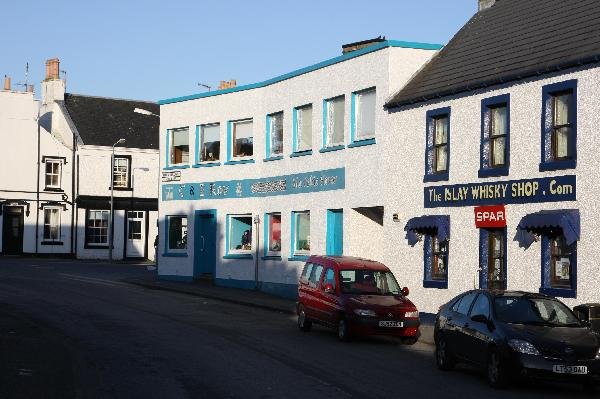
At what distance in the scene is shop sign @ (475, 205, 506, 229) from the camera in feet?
79.7

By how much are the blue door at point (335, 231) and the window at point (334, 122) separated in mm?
2180

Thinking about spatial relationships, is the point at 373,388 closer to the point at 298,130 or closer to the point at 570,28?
the point at 570,28

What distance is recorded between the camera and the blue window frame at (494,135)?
80.3ft

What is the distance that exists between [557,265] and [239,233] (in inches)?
684

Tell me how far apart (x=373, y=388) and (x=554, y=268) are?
380 inches

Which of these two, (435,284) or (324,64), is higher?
(324,64)

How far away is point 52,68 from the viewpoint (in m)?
66.4

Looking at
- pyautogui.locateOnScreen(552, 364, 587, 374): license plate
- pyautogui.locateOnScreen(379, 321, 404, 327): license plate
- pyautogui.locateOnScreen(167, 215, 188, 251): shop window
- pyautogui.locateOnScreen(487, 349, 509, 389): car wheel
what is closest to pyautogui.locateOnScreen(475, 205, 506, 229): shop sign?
pyautogui.locateOnScreen(379, 321, 404, 327): license plate

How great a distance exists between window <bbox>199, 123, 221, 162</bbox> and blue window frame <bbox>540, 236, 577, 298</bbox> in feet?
61.0

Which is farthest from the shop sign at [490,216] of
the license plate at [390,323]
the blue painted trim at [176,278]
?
the blue painted trim at [176,278]

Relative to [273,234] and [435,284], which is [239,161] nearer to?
[273,234]

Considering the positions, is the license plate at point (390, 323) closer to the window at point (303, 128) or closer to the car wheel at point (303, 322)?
the car wheel at point (303, 322)

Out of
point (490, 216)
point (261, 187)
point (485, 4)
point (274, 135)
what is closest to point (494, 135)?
point (490, 216)

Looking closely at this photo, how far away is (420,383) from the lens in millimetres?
15219
